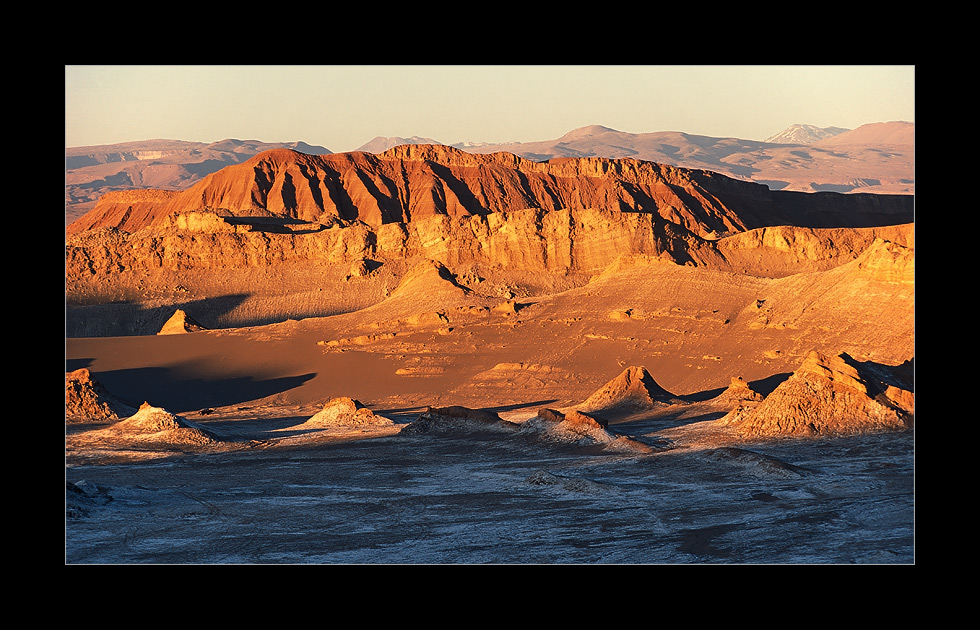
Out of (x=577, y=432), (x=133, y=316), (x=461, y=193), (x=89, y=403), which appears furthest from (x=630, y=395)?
(x=461, y=193)

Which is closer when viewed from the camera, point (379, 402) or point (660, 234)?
point (379, 402)

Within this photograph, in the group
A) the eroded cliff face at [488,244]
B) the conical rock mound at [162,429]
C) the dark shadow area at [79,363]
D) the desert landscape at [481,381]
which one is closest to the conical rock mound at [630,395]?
the desert landscape at [481,381]

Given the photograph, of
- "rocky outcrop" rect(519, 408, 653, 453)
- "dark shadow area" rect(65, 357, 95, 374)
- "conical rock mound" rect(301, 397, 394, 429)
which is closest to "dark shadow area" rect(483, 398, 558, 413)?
"conical rock mound" rect(301, 397, 394, 429)

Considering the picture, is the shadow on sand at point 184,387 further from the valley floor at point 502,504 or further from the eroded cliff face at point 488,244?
the eroded cliff face at point 488,244
